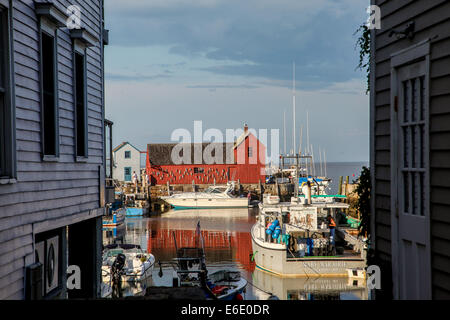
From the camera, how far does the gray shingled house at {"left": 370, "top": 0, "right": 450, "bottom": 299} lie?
19.1 feet

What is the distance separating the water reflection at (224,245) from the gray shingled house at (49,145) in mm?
9467

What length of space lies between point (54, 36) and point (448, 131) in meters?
6.67

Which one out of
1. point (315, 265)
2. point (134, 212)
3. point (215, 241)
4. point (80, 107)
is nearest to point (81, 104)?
point (80, 107)

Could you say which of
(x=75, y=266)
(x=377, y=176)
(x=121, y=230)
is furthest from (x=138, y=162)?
(x=377, y=176)

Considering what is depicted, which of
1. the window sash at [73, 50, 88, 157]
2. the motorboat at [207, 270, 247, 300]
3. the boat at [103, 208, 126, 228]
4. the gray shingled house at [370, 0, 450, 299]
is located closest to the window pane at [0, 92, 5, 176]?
the window sash at [73, 50, 88, 157]

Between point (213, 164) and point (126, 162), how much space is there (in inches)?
531

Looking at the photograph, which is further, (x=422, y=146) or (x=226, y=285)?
(x=226, y=285)

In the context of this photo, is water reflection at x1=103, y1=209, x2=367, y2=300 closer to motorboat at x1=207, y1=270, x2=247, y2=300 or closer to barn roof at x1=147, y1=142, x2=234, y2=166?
motorboat at x1=207, y1=270, x2=247, y2=300

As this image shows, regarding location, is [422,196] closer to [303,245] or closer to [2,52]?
[2,52]

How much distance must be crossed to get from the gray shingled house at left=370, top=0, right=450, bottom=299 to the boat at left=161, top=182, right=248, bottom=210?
5697cm

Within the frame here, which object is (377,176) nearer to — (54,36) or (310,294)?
(54,36)

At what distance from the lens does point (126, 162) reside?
79312mm

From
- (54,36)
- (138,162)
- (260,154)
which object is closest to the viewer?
(54,36)

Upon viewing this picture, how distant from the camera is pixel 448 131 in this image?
5664 millimetres
